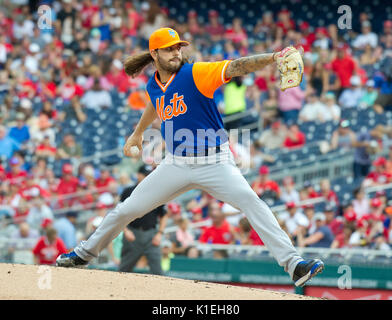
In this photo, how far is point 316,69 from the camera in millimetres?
13547

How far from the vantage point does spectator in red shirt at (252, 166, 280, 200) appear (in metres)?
10.7

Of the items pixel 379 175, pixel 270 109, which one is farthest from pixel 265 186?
pixel 270 109

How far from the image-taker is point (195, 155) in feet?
17.3

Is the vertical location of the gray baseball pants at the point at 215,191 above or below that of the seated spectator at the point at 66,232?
above

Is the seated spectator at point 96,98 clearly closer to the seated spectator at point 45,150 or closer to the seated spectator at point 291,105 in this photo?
the seated spectator at point 45,150

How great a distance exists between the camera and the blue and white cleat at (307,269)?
198 inches

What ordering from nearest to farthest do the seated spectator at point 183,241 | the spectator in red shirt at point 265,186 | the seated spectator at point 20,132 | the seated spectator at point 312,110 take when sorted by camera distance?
the seated spectator at point 183,241 → the spectator in red shirt at point 265,186 → the seated spectator at point 312,110 → the seated spectator at point 20,132

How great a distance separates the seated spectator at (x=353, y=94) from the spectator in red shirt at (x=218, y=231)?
3926 mm

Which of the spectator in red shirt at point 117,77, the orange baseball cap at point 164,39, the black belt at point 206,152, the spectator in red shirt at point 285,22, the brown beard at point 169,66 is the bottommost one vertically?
the black belt at point 206,152

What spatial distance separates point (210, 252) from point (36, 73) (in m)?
6.69

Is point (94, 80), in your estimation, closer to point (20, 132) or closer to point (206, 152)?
point (20, 132)

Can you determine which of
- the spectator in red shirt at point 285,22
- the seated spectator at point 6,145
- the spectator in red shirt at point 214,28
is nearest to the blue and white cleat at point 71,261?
the seated spectator at point 6,145
